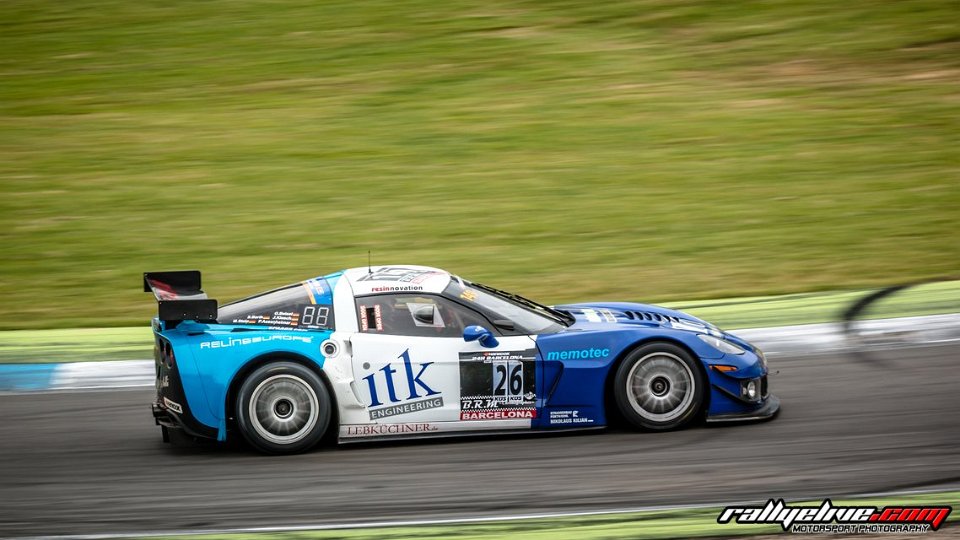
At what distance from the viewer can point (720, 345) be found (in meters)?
7.68

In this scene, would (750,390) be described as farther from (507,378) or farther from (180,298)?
(180,298)

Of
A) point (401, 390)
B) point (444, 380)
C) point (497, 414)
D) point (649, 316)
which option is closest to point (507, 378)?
point (497, 414)

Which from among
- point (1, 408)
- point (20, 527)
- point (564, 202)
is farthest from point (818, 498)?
point (564, 202)

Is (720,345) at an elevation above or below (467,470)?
above

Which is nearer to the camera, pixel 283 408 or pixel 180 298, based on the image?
pixel 283 408

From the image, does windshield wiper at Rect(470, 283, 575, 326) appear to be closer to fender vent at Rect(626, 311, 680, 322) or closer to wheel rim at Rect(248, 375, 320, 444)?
fender vent at Rect(626, 311, 680, 322)

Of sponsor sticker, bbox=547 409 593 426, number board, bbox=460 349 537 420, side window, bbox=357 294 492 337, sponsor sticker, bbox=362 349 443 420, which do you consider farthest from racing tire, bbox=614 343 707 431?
sponsor sticker, bbox=362 349 443 420

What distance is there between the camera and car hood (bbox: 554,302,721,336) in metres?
7.85

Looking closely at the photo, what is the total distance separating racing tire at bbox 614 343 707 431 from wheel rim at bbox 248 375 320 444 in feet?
6.80

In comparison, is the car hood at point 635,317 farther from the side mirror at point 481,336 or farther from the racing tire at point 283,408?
the racing tire at point 283,408

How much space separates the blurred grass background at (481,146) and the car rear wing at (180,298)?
12.5ft

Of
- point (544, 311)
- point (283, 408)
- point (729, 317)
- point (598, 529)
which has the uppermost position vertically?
point (544, 311)

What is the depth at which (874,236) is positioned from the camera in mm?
13461

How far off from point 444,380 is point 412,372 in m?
0.22
